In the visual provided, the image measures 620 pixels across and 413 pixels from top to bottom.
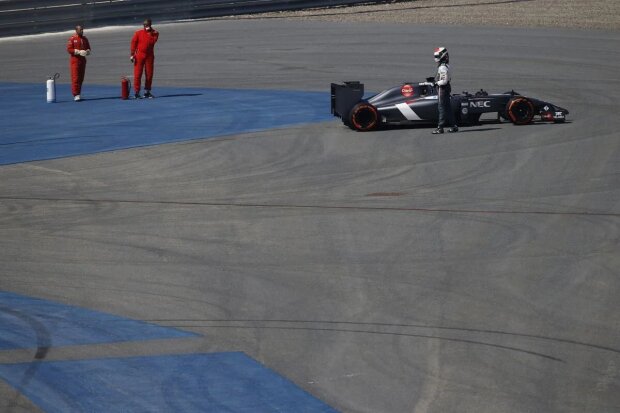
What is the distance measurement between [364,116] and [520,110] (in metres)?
2.82

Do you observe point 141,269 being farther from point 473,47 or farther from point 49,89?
point 473,47

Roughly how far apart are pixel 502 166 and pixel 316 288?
22.8ft

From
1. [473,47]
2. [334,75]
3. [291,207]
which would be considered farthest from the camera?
[473,47]

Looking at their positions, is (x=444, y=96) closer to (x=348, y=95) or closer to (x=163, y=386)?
(x=348, y=95)

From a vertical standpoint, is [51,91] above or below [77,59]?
below

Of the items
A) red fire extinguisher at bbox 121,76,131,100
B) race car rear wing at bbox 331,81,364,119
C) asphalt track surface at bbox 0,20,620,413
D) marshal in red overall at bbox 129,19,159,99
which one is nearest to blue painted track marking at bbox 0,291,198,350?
asphalt track surface at bbox 0,20,620,413

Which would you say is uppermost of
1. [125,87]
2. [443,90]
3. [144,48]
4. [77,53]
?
[144,48]

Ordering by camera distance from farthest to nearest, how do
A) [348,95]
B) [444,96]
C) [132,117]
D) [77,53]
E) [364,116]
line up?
[77,53], [132,117], [348,95], [364,116], [444,96]

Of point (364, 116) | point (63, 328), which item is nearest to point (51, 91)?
point (364, 116)

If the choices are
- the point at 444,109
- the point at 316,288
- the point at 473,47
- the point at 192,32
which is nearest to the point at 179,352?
the point at 316,288

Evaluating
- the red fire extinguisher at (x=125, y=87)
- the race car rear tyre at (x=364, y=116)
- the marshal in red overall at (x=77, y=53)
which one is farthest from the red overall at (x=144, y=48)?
the race car rear tyre at (x=364, y=116)

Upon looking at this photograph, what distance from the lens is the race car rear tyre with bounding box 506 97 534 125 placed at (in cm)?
2114

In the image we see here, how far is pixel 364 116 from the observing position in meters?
21.1

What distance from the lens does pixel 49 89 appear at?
26969 mm
